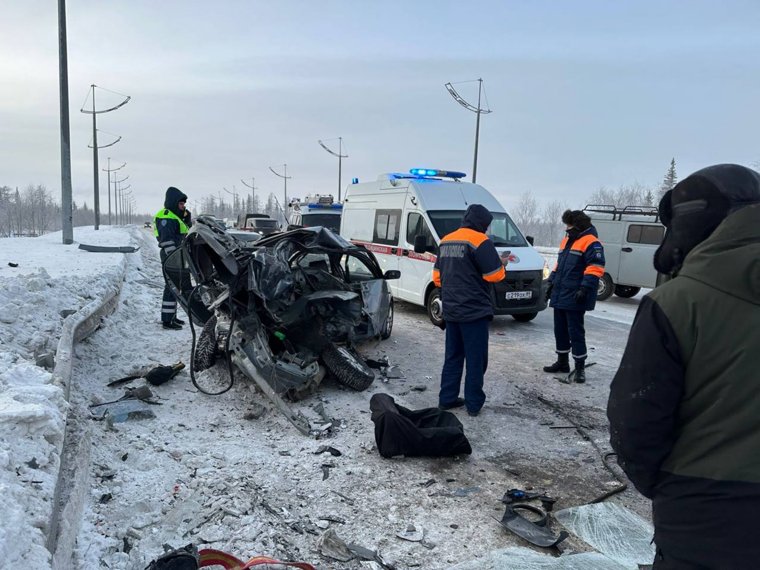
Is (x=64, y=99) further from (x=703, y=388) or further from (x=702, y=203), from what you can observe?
(x=703, y=388)

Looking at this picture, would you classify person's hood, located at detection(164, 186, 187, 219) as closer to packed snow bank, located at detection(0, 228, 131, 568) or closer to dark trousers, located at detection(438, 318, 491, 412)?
packed snow bank, located at detection(0, 228, 131, 568)

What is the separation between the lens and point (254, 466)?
4.02 metres

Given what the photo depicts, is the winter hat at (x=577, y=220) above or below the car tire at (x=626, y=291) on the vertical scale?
above

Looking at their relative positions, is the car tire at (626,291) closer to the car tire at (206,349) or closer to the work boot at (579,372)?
the work boot at (579,372)

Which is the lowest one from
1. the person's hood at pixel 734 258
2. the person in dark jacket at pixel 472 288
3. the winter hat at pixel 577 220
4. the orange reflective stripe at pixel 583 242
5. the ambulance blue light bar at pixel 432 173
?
the person in dark jacket at pixel 472 288

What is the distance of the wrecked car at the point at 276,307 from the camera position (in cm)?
514

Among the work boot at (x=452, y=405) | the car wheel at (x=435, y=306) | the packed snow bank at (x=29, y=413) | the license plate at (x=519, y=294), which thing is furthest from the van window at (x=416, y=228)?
the packed snow bank at (x=29, y=413)

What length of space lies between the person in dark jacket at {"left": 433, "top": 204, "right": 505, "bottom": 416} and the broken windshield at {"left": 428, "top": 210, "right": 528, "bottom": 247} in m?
3.95

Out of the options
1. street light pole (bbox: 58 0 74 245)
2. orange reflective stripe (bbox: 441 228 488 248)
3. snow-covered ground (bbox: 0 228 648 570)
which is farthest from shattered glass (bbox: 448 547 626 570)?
street light pole (bbox: 58 0 74 245)

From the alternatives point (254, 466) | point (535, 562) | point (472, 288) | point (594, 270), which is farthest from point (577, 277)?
point (254, 466)

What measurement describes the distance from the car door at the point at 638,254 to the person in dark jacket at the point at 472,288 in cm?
973

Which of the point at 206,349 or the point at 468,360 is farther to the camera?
the point at 206,349

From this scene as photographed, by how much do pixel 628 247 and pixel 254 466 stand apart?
12.3 m

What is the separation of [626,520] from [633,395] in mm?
2253
